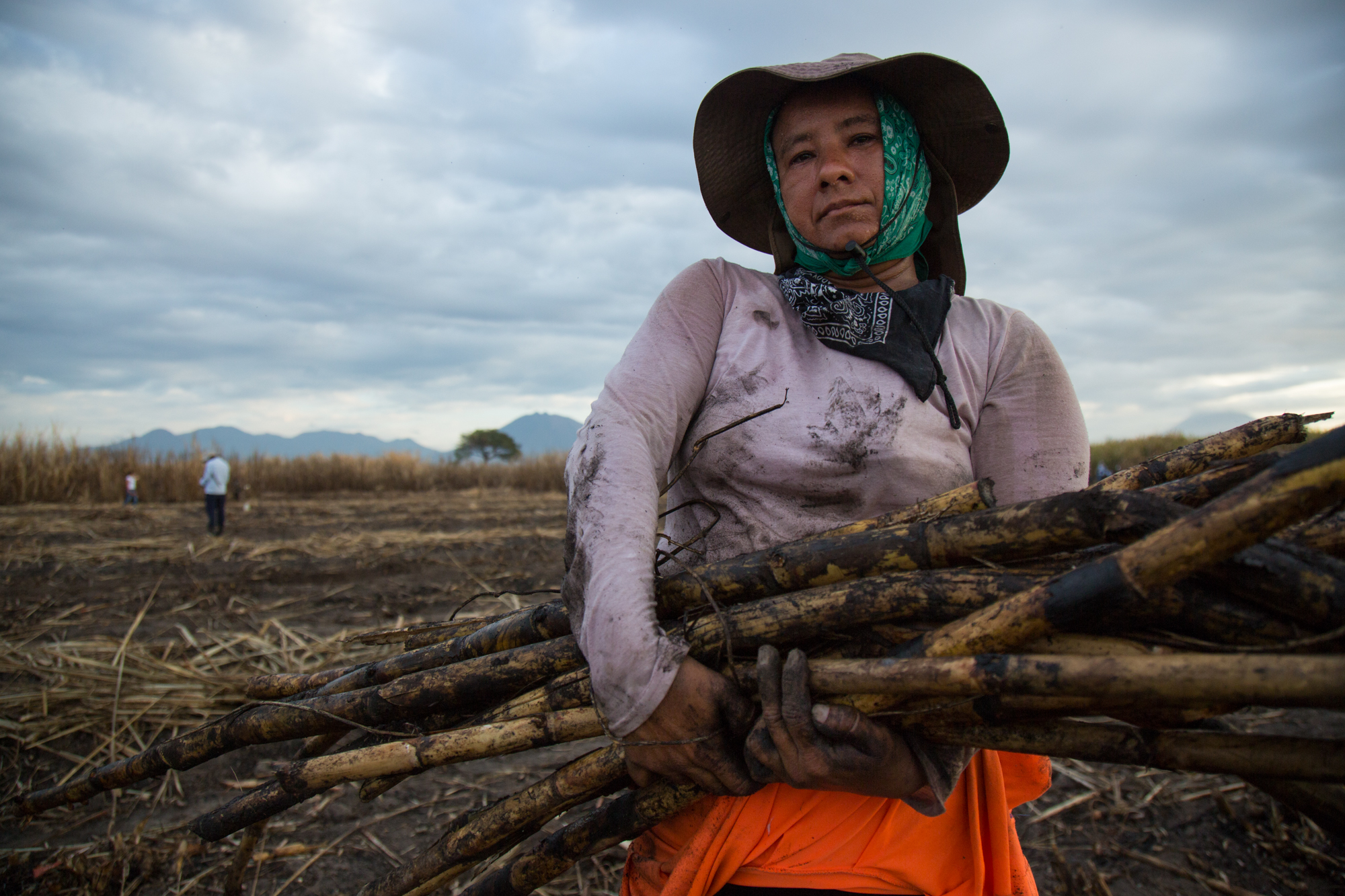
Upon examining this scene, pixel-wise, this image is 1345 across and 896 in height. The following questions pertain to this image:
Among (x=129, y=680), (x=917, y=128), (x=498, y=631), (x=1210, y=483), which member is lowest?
(x=129, y=680)

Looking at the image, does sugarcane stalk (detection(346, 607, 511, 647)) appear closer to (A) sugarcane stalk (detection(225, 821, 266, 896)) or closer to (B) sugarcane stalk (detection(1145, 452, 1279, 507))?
(A) sugarcane stalk (detection(225, 821, 266, 896))

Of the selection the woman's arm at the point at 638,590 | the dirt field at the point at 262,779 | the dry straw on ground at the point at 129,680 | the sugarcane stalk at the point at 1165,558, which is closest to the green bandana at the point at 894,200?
the woman's arm at the point at 638,590

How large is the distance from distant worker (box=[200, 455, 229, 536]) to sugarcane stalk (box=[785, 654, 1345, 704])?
41.0 ft

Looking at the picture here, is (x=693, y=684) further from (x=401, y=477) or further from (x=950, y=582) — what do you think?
(x=401, y=477)

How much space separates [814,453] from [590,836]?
976mm

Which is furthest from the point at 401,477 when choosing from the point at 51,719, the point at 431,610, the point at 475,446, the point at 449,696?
the point at 475,446

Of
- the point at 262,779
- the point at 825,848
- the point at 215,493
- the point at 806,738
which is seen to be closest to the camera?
the point at 806,738

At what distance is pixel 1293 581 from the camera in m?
0.86

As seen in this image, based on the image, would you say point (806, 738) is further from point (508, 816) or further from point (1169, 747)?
point (508, 816)

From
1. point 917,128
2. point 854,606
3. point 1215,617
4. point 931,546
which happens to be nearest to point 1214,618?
point 1215,617

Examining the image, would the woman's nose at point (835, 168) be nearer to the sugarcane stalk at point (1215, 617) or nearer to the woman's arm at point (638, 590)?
the woman's arm at point (638, 590)

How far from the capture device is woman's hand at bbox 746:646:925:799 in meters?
1.10

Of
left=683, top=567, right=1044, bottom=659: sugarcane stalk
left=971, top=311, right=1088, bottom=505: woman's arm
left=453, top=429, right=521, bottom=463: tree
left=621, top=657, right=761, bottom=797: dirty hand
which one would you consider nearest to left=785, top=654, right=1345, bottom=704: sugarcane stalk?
left=683, top=567, right=1044, bottom=659: sugarcane stalk

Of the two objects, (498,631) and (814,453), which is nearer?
(814,453)
